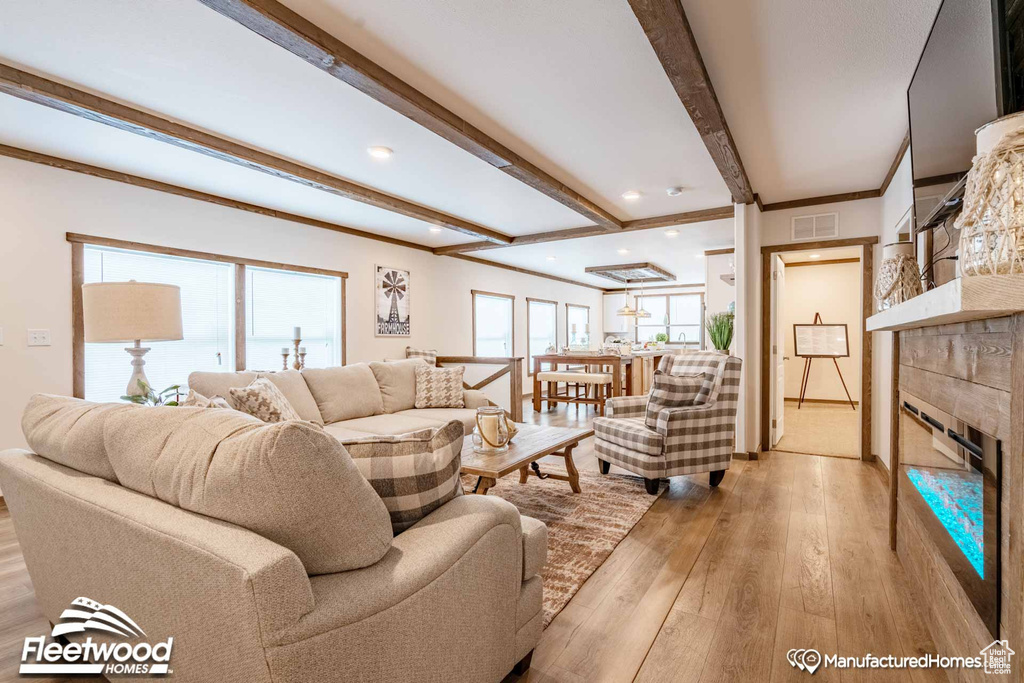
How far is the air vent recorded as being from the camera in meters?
4.44

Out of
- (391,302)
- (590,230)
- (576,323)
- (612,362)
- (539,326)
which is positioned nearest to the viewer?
(590,230)

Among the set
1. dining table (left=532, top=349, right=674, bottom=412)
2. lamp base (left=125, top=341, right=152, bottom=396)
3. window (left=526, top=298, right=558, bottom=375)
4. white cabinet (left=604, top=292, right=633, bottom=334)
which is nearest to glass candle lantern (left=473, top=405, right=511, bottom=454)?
lamp base (left=125, top=341, right=152, bottom=396)

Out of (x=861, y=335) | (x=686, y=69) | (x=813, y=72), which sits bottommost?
(x=861, y=335)

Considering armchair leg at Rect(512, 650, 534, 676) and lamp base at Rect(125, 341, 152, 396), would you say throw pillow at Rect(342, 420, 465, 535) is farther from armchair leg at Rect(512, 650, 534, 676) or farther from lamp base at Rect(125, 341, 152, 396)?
lamp base at Rect(125, 341, 152, 396)

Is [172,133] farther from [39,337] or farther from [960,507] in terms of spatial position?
[960,507]

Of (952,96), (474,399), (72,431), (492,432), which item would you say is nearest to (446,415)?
(474,399)

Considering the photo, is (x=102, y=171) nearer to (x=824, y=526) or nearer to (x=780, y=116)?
(x=780, y=116)

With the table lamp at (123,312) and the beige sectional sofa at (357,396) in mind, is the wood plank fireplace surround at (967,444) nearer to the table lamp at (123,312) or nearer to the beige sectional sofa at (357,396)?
the beige sectional sofa at (357,396)

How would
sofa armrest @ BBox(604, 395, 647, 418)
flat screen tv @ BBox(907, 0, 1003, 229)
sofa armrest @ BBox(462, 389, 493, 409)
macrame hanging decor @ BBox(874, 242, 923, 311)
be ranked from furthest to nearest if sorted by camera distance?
sofa armrest @ BBox(462, 389, 493, 409)
sofa armrest @ BBox(604, 395, 647, 418)
macrame hanging decor @ BBox(874, 242, 923, 311)
flat screen tv @ BBox(907, 0, 1003, 229)

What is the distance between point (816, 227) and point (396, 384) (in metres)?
4.17

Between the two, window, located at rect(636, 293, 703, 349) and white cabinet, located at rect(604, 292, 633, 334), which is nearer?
window, located at rect(636, 293, 703, 349)

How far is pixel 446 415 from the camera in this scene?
4.25 metres

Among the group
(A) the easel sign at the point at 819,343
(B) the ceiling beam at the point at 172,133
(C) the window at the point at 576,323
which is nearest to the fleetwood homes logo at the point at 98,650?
(B) the ceiling beam at the point at 172,133

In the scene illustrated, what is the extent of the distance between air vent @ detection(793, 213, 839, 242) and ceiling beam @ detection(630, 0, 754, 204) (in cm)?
171
